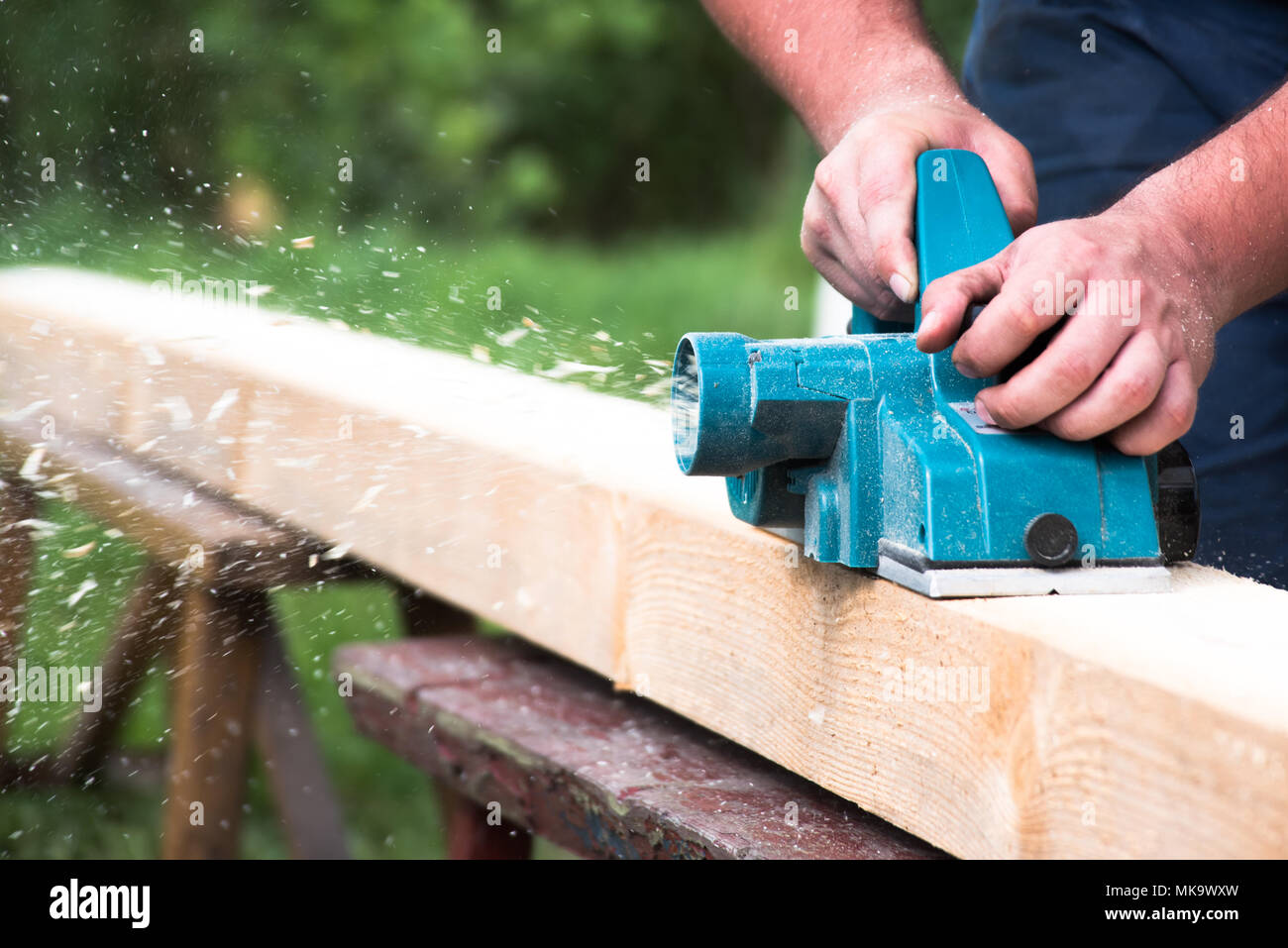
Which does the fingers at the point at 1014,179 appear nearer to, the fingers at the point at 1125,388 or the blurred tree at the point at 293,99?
the fingers at the point at 1125,388

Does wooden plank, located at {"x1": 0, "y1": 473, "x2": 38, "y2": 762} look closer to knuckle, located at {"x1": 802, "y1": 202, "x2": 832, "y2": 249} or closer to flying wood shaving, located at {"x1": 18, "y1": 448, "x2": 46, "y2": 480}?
flying wood shaving, located at {"x1": 18, "y1": 448, "x2": 46, "y2": 480}

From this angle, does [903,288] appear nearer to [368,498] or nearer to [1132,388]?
[1132,388]

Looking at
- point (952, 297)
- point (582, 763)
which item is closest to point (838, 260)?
point (952, 297)

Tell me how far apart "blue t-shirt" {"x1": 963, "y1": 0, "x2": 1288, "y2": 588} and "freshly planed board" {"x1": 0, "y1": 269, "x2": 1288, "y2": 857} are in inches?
22.6

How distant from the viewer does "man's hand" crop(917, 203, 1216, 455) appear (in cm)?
96

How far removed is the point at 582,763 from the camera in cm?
143

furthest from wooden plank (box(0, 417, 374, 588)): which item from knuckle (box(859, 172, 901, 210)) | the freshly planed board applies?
knuckle (box(859, 172, 901, 210))

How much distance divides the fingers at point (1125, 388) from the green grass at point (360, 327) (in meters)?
0.59

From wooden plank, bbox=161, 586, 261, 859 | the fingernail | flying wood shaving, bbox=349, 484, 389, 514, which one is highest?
the fingernail

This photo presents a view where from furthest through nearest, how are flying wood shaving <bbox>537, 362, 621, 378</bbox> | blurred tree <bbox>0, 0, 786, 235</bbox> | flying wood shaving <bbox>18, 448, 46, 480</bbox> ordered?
1. blurred tree <bbox>0, 0, 786, 235</bbox>
2. flying wood shaving <bbox>18, 448, 46, 480</bbox>
3. flying wood shaving <bbox>537, 362, 621, 378</bbox>

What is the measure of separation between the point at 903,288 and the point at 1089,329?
0.72 ft

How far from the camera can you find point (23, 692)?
381 cm

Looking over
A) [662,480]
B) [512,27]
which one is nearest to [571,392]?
[662,480]
